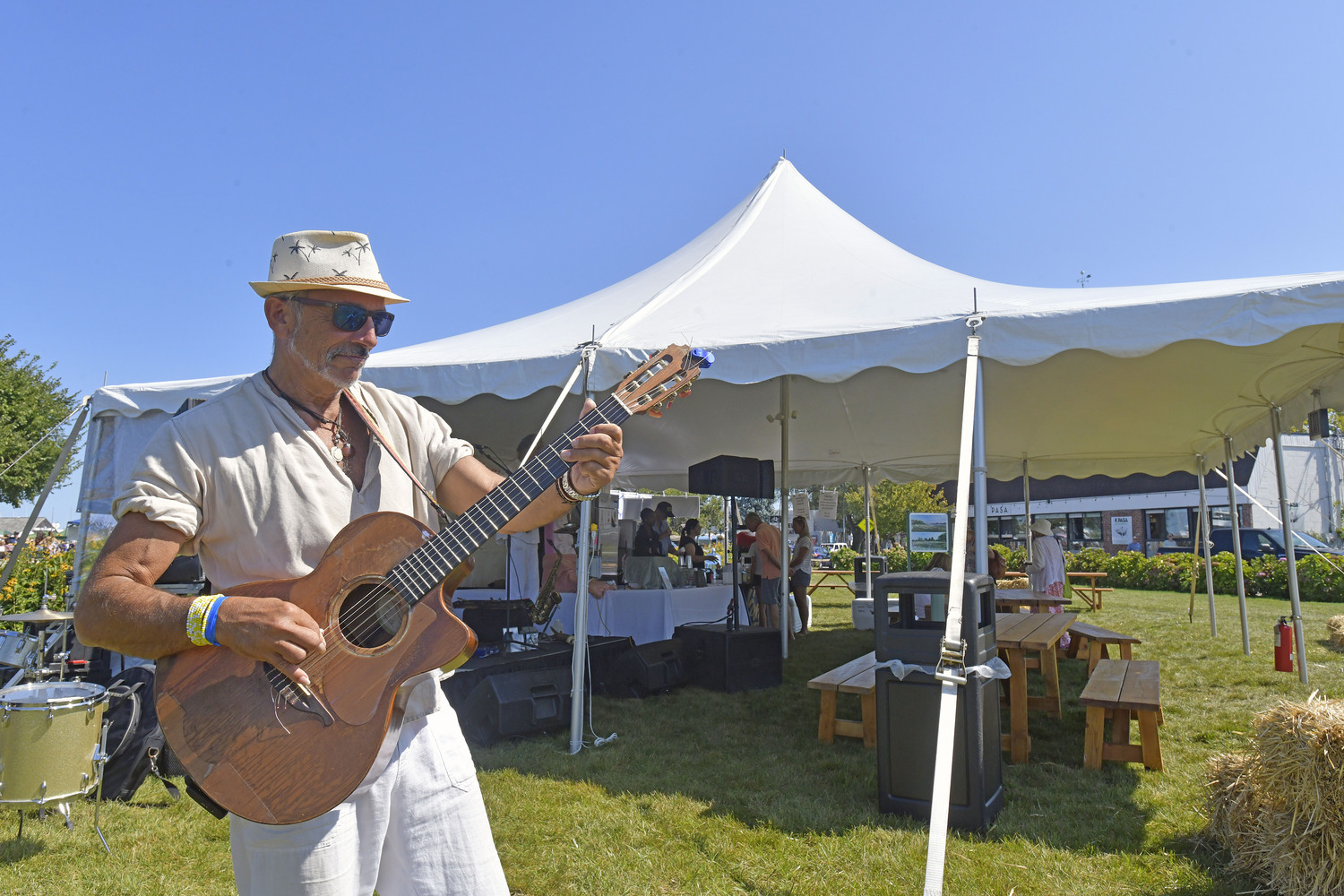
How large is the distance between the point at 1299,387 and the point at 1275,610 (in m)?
9.86

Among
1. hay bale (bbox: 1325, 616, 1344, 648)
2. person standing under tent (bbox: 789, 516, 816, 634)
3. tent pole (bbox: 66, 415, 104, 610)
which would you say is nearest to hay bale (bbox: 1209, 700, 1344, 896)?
tent pole (bbox: 66, 415, 104, 610)

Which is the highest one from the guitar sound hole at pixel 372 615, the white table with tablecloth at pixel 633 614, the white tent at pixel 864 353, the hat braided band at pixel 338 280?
the white tent at pixel 864 353

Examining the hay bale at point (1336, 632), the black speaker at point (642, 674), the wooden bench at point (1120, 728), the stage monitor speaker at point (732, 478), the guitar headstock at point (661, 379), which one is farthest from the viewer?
the hay bale at point (1336, 632)

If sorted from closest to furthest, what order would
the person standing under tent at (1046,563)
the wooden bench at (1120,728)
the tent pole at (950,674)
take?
the tent pole at (950,674) < the wooden bench at (1120,728) < the person standing under tent at (1046,563)

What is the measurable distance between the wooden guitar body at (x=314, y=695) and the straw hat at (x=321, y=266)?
49cm

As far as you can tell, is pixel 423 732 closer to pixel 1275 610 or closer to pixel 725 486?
pixel 725 486

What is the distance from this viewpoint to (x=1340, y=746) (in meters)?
2.79

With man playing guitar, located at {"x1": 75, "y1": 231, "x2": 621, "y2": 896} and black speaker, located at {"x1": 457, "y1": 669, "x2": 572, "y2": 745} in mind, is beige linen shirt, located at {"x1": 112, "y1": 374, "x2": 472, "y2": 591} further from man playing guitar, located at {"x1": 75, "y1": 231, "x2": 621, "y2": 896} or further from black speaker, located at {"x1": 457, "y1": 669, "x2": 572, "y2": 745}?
black speaker, located at {"x1": 457, "y1": 669, "x2": 572, "y2": 745}

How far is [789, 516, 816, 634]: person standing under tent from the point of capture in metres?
11.0

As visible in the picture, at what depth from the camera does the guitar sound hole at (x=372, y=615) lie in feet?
5.14

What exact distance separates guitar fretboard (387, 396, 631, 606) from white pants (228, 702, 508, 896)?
286mm

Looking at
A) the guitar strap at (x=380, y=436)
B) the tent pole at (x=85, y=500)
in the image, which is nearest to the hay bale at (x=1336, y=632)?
the guitar strap at (x=380, y=436)

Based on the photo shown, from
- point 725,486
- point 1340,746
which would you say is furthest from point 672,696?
point 1340,746

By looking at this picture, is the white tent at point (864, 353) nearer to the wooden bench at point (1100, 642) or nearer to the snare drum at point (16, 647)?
the snare drum at point (16, 647)
